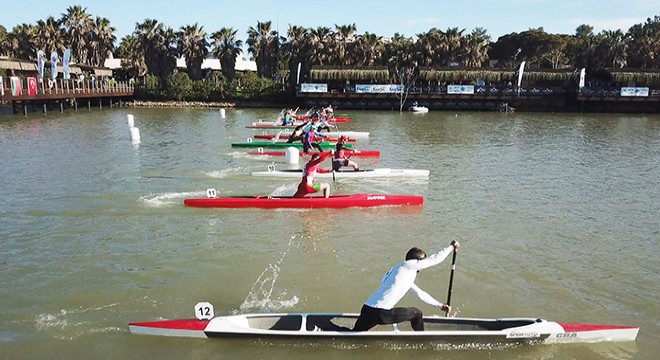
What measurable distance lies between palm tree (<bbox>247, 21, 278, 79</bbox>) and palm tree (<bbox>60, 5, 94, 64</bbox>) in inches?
773

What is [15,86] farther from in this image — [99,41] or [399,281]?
[399,281]

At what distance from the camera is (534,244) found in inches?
449

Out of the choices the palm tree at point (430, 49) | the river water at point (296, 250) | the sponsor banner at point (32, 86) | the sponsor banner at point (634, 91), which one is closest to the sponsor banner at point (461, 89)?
the palm tree at point (430, 49)

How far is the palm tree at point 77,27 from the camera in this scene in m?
62.3

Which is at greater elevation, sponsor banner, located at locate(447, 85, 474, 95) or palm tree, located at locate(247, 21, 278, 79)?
palm tree, located at locate(247, 21, 278, 79)

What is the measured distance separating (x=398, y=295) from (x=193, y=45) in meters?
63.2

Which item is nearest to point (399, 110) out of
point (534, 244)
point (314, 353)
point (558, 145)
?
point (558, 145)

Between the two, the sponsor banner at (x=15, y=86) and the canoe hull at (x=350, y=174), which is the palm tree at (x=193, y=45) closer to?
the sponsor banner at (x=15, y=86)

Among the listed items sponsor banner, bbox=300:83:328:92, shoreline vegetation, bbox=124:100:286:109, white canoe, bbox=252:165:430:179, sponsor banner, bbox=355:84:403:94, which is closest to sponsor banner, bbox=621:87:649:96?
sponsor banner, bbox=355:84:403:94

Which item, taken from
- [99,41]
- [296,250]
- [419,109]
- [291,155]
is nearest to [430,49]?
[419,109]

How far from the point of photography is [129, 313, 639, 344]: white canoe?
6911 millimetres

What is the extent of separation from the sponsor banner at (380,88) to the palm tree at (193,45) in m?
21.4

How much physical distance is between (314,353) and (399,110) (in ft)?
170

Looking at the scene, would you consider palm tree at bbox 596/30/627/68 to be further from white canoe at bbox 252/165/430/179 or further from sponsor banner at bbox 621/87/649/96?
white canoe at bbox 252/165/430/179
